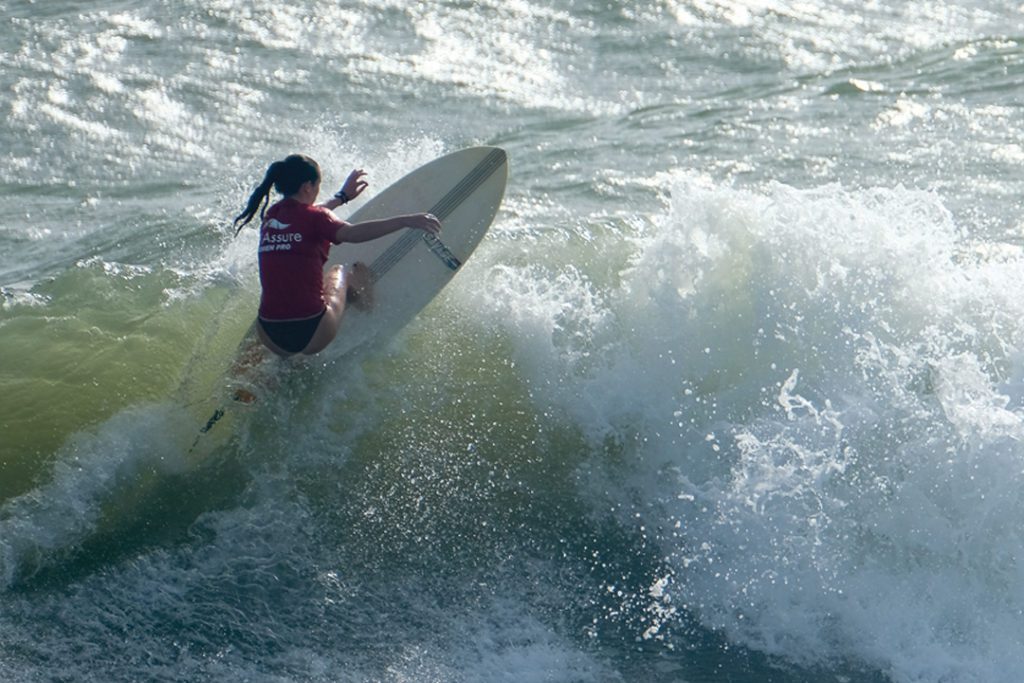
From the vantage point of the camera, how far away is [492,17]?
47.6 feet

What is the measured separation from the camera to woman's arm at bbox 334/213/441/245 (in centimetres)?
635

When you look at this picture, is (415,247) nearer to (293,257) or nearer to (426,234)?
(426,234)

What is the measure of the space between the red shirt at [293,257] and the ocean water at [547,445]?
550mm

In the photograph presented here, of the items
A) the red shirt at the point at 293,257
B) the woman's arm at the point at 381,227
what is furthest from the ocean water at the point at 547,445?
the woman's arm at the point at 381,227

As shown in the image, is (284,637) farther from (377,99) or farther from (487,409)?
(377,99)

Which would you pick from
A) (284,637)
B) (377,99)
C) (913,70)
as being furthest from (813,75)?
(284,637)

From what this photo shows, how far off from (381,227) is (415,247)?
1392 mm

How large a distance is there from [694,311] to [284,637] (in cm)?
307

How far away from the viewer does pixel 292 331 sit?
6.79 m

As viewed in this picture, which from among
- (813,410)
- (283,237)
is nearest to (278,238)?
(283,237)

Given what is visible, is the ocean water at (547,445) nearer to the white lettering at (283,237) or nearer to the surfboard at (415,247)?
the surfboard at (415,247)

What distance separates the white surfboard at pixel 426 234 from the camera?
7.63 meters

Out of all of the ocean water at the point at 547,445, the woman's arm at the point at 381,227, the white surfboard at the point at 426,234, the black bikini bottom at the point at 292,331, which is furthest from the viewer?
the white surfboard at the point at 426,234

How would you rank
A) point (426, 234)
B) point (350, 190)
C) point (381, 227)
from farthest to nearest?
point (426, 234) → point (350, 190) → point (381, 227)
